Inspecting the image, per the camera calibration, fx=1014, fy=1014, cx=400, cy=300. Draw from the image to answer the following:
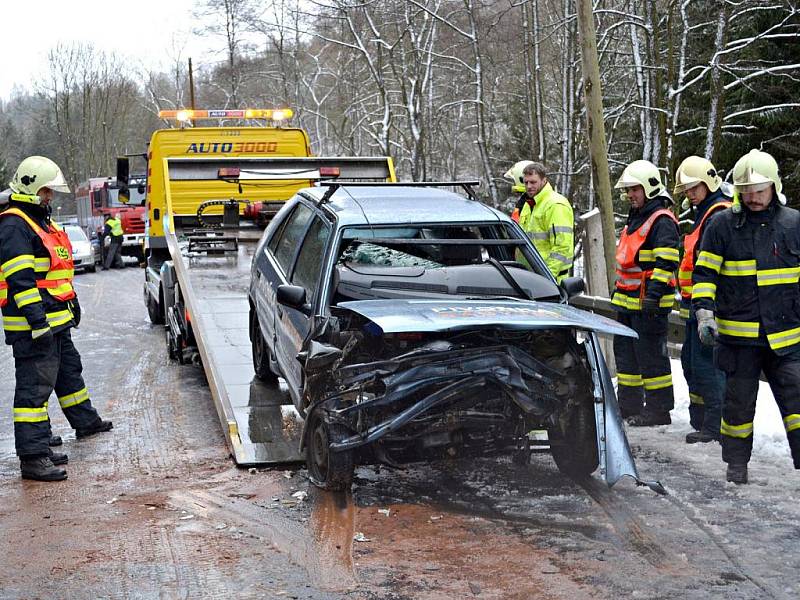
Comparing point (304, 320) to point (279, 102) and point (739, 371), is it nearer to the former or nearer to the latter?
point (739, 371)

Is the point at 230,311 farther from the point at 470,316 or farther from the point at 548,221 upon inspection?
the point at 470,316

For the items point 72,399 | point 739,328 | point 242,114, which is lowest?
point 72,399

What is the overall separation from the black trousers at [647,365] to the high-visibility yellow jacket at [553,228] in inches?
33.0

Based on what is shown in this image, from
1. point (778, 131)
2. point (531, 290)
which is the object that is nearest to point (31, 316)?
point (531, 290)

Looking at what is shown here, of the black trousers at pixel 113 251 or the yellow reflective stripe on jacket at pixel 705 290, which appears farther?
the black trousers at pixel 113 251

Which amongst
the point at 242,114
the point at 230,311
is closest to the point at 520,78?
the point at 242,114

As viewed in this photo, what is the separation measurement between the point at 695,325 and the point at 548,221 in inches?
68.3

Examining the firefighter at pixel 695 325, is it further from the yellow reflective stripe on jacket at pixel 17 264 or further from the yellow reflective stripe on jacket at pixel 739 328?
the yellow reflective stripe on jacket at pixel 17 264

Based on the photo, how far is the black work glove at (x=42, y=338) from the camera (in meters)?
6.98

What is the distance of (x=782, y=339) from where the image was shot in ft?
20.0

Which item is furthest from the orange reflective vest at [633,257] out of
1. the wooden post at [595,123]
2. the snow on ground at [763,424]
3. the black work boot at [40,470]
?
the black work boot at [40,470]

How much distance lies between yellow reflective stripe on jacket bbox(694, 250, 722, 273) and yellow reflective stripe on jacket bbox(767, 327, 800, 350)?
0.55 m

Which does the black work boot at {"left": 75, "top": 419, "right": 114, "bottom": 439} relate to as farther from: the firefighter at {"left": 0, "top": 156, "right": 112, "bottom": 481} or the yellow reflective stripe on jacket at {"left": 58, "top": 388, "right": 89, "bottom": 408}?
Answer: the firefighter at {"left": 0, "top": 156, "right": 112, "bottom": 481}

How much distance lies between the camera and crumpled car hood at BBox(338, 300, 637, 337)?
536cm
